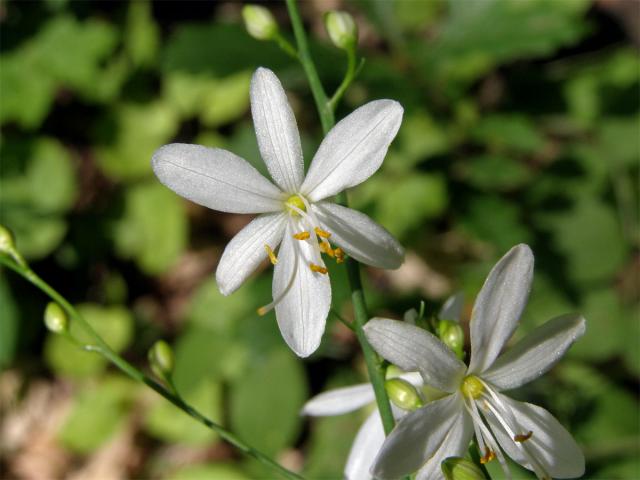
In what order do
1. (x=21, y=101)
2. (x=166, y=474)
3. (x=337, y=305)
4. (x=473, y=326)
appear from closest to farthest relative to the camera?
1. (x=473, y=326)
2. (x=337, y=305)
3. (x=21, y=101)
4. (x=166, y=474)

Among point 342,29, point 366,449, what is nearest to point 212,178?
point 342,29

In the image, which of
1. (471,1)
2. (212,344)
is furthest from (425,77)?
(212,344)

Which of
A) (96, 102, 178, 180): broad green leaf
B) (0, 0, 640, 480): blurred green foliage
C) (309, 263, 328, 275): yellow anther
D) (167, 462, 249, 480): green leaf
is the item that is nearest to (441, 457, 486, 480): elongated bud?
(309, 263, 328, 275): yellow anther

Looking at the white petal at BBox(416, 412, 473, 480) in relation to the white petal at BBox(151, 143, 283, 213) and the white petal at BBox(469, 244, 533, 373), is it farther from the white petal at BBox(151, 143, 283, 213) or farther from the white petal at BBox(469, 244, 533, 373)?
the white petal at BBox(151, 143, 283, 213)

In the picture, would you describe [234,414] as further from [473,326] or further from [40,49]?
[473,326]

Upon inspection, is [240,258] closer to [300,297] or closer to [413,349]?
[300,297]

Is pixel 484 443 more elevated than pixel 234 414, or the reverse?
pixel 484 443
